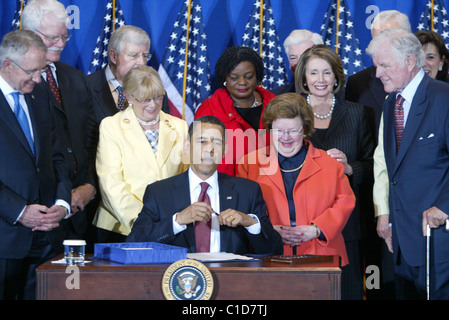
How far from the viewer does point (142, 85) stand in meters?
4.20

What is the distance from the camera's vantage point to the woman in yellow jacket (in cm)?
419

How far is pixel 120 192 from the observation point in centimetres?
410

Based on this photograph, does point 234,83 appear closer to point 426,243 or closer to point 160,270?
point 426,243

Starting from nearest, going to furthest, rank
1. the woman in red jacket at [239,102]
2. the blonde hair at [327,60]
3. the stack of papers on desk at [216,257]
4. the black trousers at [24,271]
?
1. the stack of papers on desk at [216,257]
2. the black trousers at [24,271]
3. the blonde hair at [327,60]
4. the woman in red jacket at [239,102]

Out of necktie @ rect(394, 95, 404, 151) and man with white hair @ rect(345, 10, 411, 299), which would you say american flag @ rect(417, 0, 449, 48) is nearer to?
man with white hair @ rect(345, 10, 411, 299)

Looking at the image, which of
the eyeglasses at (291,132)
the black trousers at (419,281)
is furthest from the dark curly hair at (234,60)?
the black trousers at (419,281)

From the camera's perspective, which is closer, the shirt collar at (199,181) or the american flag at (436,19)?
the shirt collar at (199,181)

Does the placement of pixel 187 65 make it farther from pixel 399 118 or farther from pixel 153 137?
pixel 399 118

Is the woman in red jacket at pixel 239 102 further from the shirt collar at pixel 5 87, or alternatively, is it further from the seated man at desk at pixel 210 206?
the shirt collar at pixel 5 87

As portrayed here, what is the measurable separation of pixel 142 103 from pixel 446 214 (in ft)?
6.14

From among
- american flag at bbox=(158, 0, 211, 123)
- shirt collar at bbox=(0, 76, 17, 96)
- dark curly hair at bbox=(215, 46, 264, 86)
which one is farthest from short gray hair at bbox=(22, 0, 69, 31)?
american flag at bbox=(158, 0, 211, 123)

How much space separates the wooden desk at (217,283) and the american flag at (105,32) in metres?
3.34

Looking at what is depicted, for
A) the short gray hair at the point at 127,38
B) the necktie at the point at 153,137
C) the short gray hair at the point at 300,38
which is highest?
the short gray hair at the point at 300,38

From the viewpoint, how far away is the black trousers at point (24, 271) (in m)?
3.65
